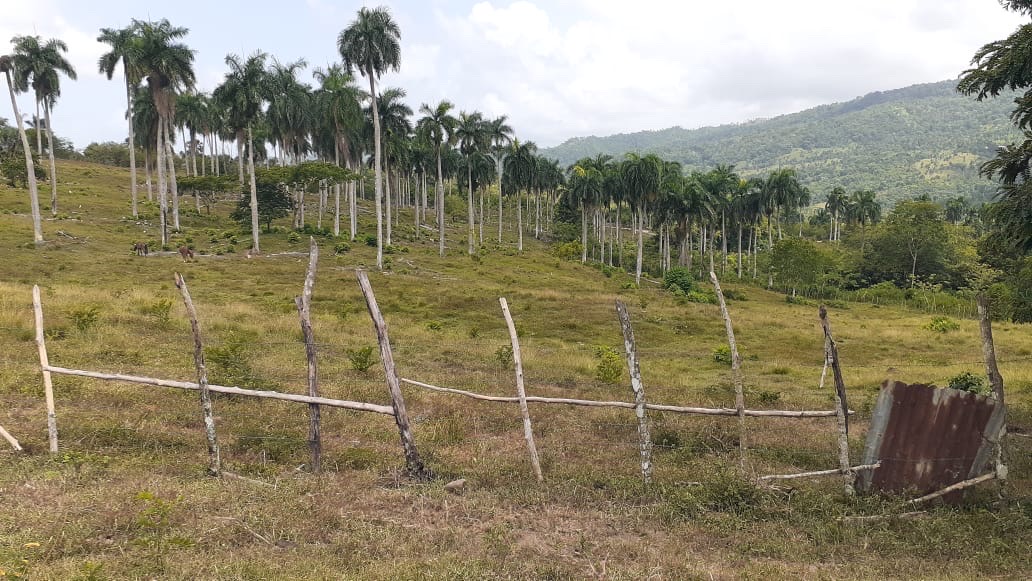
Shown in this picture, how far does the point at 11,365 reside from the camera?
12805 millimetres

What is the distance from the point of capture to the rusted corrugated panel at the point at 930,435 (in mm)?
7629

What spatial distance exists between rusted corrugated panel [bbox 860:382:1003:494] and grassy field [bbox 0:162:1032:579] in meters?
0.53

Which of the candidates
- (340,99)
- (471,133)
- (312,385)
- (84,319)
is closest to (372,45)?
(340,99)

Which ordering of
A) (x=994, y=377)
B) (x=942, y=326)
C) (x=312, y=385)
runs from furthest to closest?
(x=942, y=326) → (x=312, y=385) → (x=994, y=377)

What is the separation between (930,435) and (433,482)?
23.5 feet

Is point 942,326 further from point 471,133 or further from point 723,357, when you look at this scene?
point 471,133

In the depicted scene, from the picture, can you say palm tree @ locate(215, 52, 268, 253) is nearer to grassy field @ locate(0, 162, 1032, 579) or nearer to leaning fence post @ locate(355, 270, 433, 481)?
grassy field @ locate(0, 162, 1032, 579)

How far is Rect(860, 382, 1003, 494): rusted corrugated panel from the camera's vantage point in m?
7.63

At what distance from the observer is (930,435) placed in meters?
7.72

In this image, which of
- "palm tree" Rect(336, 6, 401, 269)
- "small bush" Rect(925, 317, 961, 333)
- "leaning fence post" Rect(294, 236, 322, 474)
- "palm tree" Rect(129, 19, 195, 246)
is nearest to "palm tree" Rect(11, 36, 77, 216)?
"palm tree" Rect(129, 19, 195, 246)

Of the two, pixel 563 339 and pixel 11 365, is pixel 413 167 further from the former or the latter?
pixel 11 365

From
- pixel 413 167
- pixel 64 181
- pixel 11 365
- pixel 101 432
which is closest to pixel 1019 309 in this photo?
pixel 101 432

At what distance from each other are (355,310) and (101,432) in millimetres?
19594

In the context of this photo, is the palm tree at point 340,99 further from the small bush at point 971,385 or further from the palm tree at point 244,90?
the small bush at point 971,385
